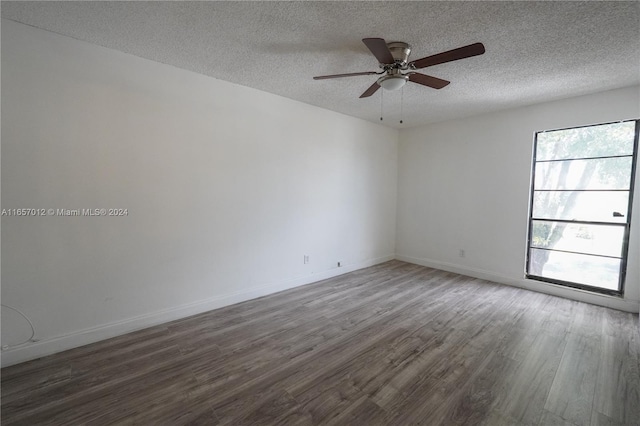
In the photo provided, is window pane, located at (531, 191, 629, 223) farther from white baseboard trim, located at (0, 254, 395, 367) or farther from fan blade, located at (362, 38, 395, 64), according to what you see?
white baseboard trim, located at (0, 254, 395, 367)

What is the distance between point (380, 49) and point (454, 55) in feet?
1.81

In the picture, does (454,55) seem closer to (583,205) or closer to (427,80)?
(427,80)

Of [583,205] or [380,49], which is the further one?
[583,205]

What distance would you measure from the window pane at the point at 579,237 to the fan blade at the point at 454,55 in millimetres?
3202

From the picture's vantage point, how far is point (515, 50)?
230 centimetres

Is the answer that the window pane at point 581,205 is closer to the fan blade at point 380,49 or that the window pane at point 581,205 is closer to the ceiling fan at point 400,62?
the ceiling fan at point 400,62

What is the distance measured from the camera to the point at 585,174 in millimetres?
3455

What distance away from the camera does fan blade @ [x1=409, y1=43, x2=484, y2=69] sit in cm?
177

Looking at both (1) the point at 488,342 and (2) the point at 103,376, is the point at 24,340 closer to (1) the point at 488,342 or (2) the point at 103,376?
(2) the point at 103,376

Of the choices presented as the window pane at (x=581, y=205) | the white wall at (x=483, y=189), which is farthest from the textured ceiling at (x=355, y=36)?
the window pane at (x=581, y=205)

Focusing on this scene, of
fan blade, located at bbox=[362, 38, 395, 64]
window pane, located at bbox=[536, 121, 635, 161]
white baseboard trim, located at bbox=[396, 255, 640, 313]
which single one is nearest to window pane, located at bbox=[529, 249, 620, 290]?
white baseboard trim, located at bbox=[396, 255, 640, 313]

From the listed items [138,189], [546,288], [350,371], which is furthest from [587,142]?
[138,189]

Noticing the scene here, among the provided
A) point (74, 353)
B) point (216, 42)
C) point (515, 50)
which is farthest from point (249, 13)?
point (74, 353)

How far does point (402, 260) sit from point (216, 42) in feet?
15.7
